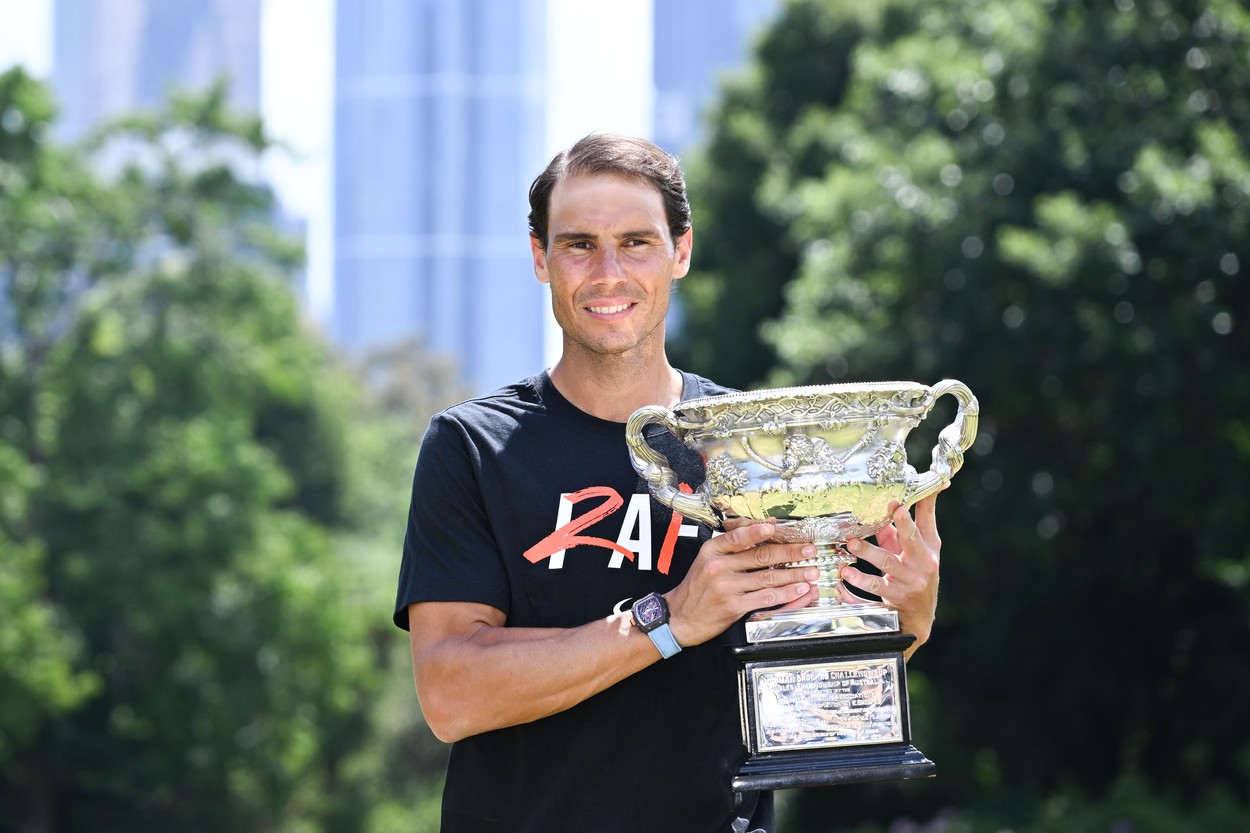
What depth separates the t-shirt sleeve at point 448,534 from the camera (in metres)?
2.80

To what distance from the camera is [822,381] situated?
13.2 metres

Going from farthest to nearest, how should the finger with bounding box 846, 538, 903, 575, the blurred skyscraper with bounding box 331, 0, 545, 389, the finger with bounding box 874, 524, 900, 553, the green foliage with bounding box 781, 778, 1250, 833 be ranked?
the blurred skyscraper with bounding box 331, 0, 545, 389 < the green foliage with bounding box 781, 778, 1250, 833 < the finger with bounding box 874, 524, 900, 553 < the finger with bounding box 846, 538, 903, 575

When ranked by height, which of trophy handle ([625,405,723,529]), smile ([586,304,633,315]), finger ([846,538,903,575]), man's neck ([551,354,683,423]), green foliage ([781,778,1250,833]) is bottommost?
green foliage ([781,778,1250,833])

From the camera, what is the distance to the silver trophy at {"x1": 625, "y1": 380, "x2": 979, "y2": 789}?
2.75 m

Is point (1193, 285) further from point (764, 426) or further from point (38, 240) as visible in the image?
point (38, 240)

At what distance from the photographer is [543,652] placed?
2674 millimetres

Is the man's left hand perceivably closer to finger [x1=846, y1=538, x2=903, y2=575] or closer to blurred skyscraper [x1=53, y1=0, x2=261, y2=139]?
finger [x1=846, y1=538, x2=903, y2=575]

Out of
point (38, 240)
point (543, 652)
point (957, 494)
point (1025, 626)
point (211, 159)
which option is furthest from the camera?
point (211, 159)

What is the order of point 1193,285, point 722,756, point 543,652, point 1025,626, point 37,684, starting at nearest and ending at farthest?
point 543,652 < point 722,756 < point 1193,285 < point 1025,626 < point 37,684

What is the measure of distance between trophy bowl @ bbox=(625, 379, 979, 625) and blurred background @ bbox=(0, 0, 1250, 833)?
26.3ft

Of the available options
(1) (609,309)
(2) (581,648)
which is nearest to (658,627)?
(2) (581,648)

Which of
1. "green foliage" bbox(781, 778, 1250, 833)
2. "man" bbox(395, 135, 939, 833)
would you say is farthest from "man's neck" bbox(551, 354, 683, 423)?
"green foliage" bbox(781, 778, 1250, 833)

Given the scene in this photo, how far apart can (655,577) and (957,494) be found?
34.9 ft

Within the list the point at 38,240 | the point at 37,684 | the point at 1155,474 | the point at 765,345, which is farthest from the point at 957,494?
the point at 38,240
